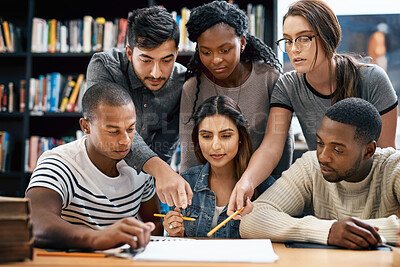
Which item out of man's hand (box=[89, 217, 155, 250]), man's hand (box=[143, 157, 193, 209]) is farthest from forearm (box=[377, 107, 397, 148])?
man's hand (box=[89, 217, 155, 250])

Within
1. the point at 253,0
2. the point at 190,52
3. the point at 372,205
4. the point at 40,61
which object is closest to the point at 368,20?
the point at 253,0

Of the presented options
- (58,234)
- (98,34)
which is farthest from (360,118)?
(98,34)

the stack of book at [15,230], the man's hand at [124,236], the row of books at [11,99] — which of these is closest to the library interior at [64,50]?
the row of books at [11,99]

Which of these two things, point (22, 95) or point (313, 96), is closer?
point (313, 96)

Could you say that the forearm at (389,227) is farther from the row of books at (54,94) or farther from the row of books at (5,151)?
the row of books at (5,151)

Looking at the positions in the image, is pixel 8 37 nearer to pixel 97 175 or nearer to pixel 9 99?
pixel 9 99

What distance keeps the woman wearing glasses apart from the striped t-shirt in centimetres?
48

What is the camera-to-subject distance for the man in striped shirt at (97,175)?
1.41 m

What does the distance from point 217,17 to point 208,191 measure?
2.52 feet

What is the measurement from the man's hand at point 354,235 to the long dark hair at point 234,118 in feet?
2.23

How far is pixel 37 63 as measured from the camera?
3.30 metres

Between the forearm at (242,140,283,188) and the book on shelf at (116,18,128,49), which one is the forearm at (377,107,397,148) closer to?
the forearm at (242,140,283,188)

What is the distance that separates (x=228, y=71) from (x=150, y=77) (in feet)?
1.17

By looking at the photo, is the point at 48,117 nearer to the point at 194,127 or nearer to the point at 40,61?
the point at 40,61
